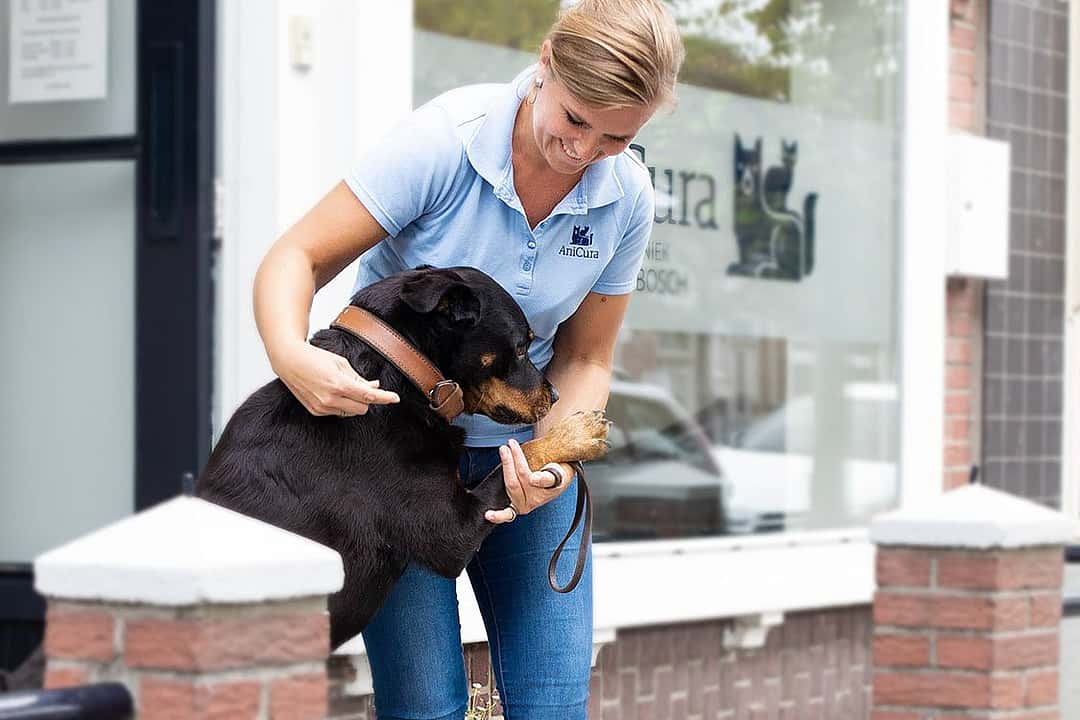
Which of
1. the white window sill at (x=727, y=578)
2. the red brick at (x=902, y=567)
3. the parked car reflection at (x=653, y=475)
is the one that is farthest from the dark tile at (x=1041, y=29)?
Result: the red brick at (x=902, y=567)

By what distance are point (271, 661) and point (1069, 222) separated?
18.9ft

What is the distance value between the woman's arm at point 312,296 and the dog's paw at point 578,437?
0.34 m

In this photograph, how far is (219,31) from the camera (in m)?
4.82

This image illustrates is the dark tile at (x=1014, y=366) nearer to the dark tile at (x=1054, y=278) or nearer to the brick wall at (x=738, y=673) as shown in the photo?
the dark tile at (x=1054, y=278)

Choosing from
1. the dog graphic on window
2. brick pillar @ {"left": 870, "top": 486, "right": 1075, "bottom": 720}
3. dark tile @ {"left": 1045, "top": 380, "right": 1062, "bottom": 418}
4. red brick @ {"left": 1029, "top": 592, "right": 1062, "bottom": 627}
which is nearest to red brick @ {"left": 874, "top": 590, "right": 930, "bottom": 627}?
brick pillar @ {"left": 870, "top": 486, "right": 1075, "bottom": 720}

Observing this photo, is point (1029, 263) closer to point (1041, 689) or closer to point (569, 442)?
point (1041, 689)

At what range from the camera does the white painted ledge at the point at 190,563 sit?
7.80 ft

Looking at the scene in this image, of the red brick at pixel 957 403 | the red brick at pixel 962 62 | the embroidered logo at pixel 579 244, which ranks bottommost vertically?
the red brick at pixel 957 403

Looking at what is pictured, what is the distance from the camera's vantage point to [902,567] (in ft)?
16.7

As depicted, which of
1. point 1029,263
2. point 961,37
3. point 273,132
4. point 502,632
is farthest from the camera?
point 1029,263

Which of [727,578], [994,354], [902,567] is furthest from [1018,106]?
[902,567]

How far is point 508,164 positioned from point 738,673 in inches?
139

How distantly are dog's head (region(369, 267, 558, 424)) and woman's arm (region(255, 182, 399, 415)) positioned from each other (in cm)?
13

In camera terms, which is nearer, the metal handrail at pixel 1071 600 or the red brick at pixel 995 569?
the red brick at pixel 995 569
